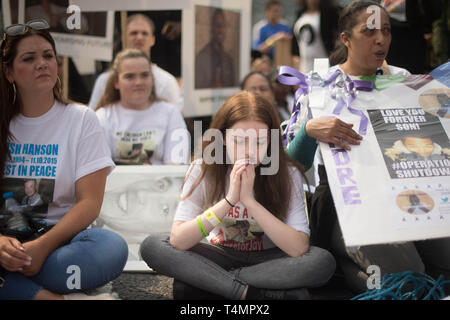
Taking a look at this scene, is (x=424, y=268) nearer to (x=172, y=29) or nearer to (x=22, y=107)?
(x=22, y=107)

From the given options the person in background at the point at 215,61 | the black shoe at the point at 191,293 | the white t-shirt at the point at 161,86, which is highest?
the person in background at the point at 215,61

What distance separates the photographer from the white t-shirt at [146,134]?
309 cm

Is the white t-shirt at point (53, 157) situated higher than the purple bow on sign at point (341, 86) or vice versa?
the purple bow on sign at point (341, 86)

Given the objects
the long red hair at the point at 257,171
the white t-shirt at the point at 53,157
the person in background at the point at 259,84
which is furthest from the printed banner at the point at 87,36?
the long red hair at the point at 257,171

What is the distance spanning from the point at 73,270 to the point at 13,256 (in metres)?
0.21

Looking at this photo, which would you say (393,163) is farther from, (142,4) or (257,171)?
(142,4)

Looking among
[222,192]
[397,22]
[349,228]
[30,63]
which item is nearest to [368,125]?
[349,228]

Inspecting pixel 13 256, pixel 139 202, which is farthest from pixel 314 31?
pixel 13 256

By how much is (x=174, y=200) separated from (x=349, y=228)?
109 centimetres

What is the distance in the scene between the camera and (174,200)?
2572 mm

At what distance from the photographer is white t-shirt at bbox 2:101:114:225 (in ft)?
6.30

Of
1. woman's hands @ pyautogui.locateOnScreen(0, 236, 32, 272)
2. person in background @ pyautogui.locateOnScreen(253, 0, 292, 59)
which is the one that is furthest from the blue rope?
person in background @ pyautogui.locateOnScreen(253, 0, 292, 59)

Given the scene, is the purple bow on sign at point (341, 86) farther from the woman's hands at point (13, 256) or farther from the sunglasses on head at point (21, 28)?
the woman's hands at point (13, 256)

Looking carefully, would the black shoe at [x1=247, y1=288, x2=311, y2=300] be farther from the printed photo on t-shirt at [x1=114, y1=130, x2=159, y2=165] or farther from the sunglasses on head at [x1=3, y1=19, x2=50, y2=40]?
the printed photo on t-shirt at [x1=114, y1=130, x2=159, y2=165]
